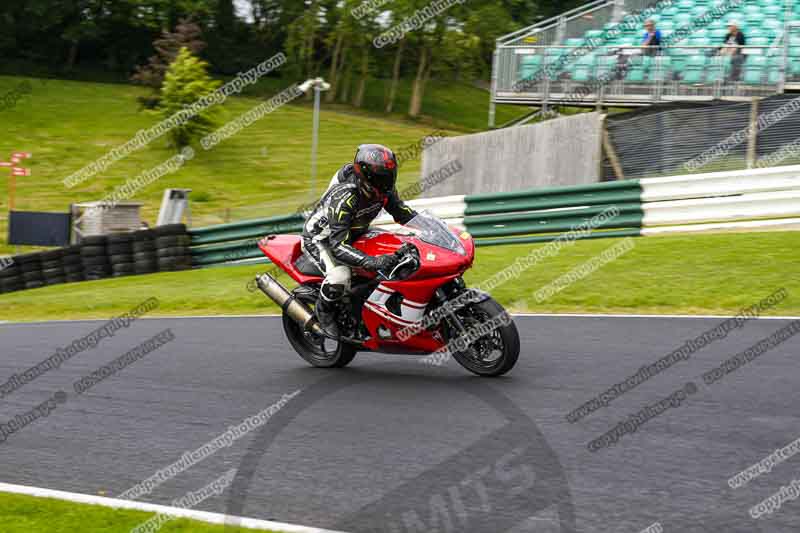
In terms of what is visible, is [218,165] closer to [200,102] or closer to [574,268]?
[200,102]

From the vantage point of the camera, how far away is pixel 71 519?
15.5 feet

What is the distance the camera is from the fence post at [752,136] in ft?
44.7

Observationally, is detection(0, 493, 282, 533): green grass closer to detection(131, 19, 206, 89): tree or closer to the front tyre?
the front tyre

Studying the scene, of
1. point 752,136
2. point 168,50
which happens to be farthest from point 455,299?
point 168,50

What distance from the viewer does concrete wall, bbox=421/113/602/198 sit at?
51.3 ft

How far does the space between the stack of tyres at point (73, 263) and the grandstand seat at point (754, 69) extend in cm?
1236

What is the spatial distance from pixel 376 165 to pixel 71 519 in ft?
11.4

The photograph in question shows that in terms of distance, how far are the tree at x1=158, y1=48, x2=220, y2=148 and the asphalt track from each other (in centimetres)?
2866

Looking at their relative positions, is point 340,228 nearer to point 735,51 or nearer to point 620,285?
point 620,285

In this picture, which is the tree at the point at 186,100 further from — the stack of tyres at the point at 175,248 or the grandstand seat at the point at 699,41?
the grandstand seat at the point at 699,41

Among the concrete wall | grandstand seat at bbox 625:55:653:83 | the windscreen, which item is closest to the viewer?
the windscreen

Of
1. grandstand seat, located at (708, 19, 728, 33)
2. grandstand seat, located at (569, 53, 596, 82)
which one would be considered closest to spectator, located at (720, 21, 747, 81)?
grandstand seat, located at (708, 19, 728, 33)

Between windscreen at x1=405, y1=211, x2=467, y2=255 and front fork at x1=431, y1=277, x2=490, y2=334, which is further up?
windscreen at x1=405, y1=211, x2=467, y2=255

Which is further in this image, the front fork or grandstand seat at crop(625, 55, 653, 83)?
grandstand seat at crop(625, 55, 653, 83)
